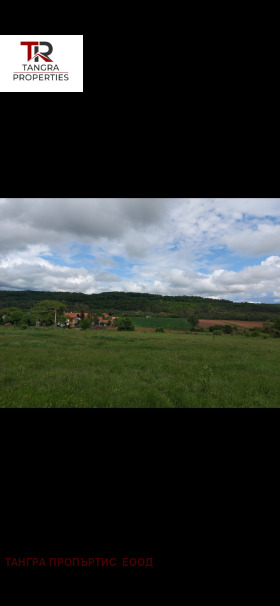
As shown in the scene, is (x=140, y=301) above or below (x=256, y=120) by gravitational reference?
below

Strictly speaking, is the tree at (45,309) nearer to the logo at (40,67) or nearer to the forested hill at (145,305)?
the forested hill at (145,305)

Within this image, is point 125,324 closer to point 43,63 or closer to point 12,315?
point 12,315

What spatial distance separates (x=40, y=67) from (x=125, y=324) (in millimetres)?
14402

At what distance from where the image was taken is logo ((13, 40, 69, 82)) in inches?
61.1

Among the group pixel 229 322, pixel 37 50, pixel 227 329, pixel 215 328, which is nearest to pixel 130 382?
pixel 37 50

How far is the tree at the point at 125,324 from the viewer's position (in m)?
15.2

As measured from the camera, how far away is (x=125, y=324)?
50.8 ft

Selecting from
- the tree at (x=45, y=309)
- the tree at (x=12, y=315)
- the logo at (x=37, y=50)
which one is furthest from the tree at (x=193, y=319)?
the logo at (x=37, y=50)
